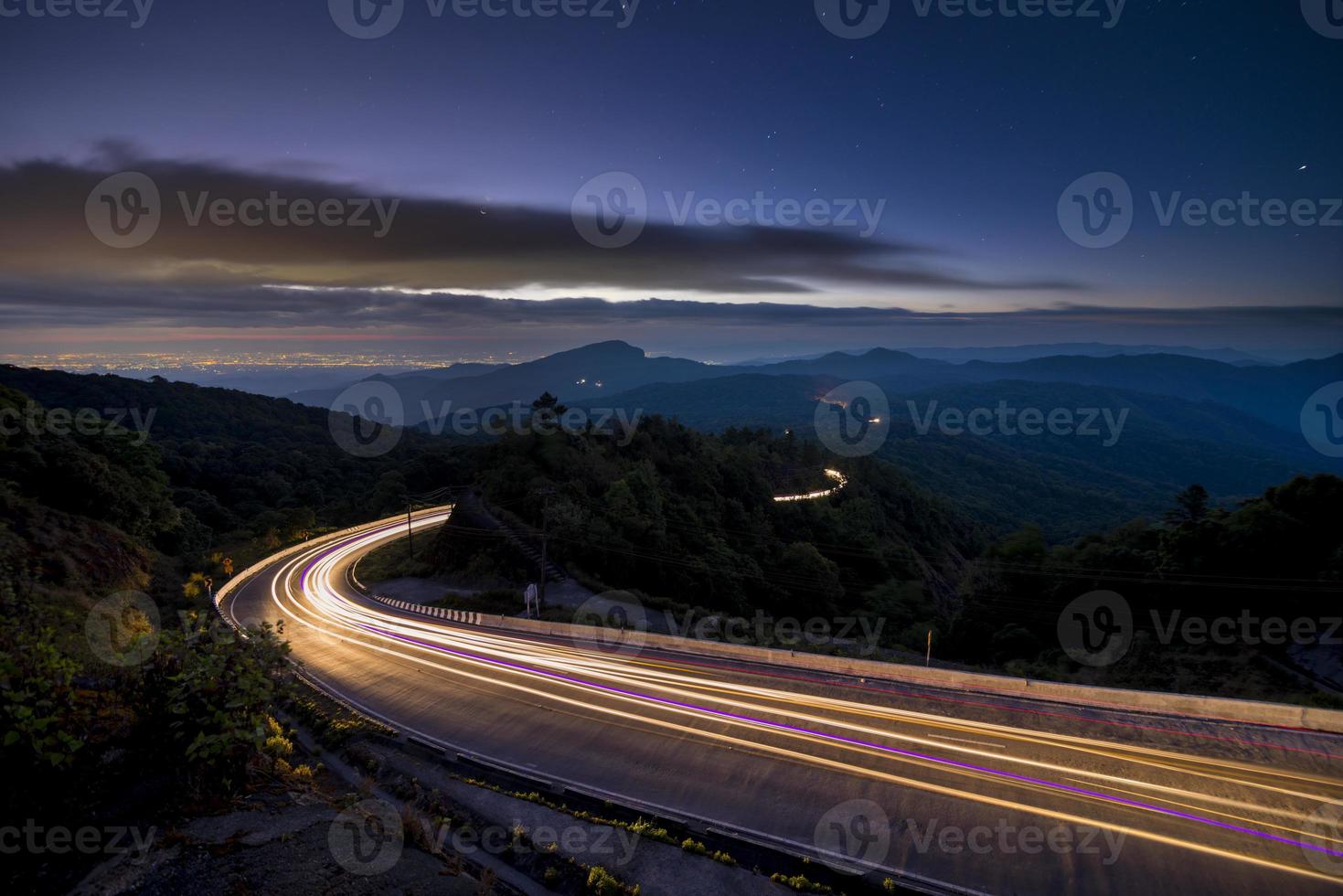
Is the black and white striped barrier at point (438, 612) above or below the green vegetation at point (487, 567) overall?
below

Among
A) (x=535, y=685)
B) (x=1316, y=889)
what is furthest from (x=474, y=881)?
(x=1316, y=889)

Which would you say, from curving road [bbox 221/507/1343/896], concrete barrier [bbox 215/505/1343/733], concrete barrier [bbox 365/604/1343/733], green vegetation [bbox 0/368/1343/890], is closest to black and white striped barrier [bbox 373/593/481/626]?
green vegetation [bbox 0/368/1343/890]

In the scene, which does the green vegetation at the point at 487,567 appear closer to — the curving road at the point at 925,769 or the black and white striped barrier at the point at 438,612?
the black and white striped barrier at the point at 438,612

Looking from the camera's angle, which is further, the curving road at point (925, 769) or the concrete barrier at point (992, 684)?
the concrete barrier at point (992, 684)

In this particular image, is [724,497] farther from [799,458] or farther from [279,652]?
[279,652]

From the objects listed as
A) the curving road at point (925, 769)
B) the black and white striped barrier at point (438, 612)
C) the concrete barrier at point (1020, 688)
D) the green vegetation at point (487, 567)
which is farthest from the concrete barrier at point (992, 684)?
the green vegetation at point (487, 567)

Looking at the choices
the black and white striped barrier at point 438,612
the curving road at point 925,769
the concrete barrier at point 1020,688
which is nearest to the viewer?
the curving road at point 925,769
